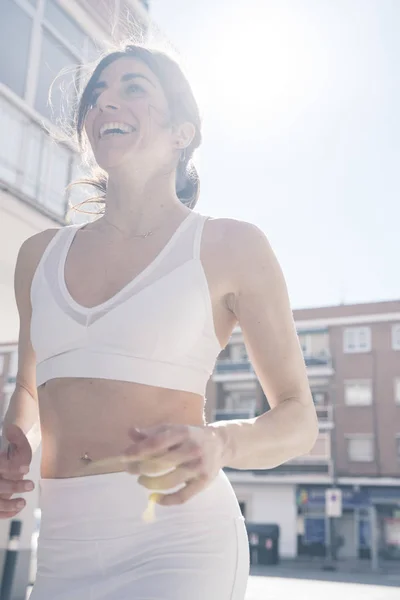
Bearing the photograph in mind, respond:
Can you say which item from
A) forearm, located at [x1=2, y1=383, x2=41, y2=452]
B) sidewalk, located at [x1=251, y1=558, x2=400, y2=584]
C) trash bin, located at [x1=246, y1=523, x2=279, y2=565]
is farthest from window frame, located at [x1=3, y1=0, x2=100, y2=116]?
trash bin, located at [x1=246, y1=523, x2=279, y2=565]

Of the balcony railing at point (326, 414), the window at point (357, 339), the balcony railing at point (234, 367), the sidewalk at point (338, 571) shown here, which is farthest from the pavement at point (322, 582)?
the window at point (357, 339)

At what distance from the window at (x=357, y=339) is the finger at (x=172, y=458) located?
32.5 m

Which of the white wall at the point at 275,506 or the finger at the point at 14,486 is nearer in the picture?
the finger at the point at 14,486

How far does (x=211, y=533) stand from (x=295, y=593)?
50.5 feet

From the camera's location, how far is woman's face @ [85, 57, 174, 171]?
1388 mm

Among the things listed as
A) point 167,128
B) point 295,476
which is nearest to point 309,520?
point 295,476

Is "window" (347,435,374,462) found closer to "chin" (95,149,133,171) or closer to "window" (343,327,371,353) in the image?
"window" (343,327,371,353)

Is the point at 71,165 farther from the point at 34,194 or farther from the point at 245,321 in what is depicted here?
the point at 245,321

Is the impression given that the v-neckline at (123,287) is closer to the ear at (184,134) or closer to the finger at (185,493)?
the ear at (184,134)

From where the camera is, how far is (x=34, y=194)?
20.7ft

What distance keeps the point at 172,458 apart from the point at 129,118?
84 cm

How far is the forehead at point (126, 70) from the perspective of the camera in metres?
1.50

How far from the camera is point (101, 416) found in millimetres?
1132

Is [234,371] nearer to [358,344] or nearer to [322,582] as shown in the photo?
[358,344]
